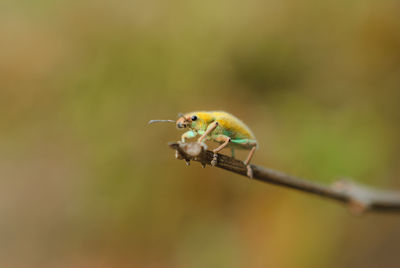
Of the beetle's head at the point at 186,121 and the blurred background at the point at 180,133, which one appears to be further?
the blurred background at the point at 180,133

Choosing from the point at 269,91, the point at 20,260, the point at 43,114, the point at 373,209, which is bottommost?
the point at 20,260

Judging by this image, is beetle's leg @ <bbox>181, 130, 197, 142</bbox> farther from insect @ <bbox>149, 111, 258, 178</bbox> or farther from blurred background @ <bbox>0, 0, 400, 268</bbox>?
blurred background @ <bbox>0, 0, 400, 268</bbox>

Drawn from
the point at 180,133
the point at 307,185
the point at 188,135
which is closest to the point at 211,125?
the point at 188,135

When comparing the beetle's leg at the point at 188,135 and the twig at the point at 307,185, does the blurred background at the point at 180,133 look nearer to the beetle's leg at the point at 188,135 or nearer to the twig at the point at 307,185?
the twig at the point at 307,185

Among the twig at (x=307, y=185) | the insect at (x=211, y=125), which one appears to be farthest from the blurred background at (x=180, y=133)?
the insect at (x=211, y=125)

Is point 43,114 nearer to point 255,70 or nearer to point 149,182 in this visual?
point 149,182

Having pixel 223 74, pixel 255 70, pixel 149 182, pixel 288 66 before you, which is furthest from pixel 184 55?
pixel 149 182

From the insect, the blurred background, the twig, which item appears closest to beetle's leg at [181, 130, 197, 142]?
the insect
